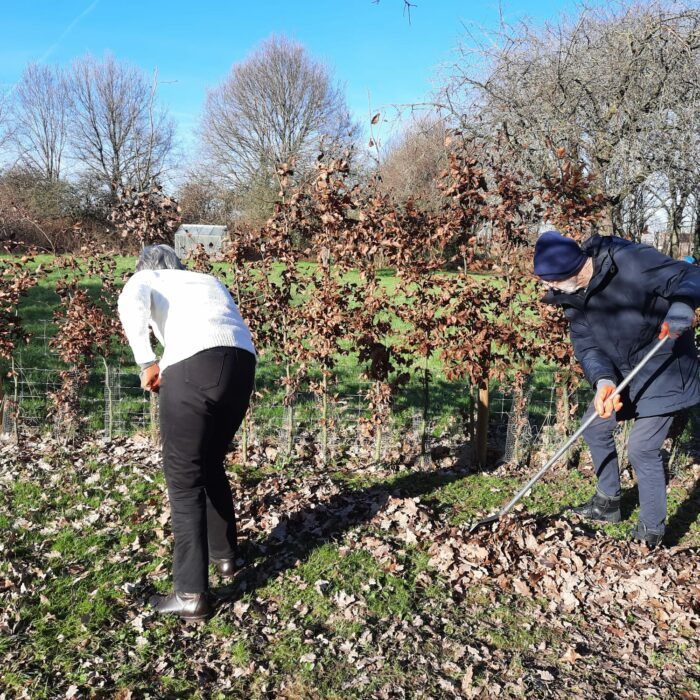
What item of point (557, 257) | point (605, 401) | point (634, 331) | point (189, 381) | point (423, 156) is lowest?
point (605, 401)

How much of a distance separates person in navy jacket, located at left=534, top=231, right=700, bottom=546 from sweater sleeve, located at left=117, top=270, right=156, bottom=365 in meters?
2.22

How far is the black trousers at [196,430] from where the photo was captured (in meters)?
2.84

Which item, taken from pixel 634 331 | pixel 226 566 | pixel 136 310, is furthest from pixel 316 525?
pixel 634 331

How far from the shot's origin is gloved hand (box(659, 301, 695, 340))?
3156mm

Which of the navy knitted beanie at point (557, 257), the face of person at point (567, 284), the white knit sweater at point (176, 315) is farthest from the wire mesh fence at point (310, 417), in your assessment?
the white knit sweater at point (176, 315)

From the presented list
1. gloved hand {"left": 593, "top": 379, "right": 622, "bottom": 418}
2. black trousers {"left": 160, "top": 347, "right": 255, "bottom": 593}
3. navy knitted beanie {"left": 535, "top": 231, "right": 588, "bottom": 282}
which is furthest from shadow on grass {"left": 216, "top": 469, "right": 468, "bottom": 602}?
navy knitted beanie {"left": 535, "top": 231, "right": 588, "bottom": 282}

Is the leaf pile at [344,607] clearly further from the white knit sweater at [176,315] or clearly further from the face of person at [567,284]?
the face of person at [567,284]

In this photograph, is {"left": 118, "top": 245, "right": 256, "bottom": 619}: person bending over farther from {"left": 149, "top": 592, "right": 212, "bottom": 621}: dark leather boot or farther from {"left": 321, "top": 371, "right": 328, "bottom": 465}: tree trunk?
{"left": 321, "top": 371, "right": 328, "bottom": 465}: tree trunk

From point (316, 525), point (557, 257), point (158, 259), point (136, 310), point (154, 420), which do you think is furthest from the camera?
point (154, 420)

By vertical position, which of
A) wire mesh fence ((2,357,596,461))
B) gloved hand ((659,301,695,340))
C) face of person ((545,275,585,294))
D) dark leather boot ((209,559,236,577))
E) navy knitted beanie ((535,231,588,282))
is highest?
navy knitted beanie ((535,231,588,282))

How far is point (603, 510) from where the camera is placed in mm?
4168

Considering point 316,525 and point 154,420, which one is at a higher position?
point 154,420

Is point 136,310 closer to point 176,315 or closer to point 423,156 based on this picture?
point 176,315

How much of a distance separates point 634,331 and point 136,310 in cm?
284
